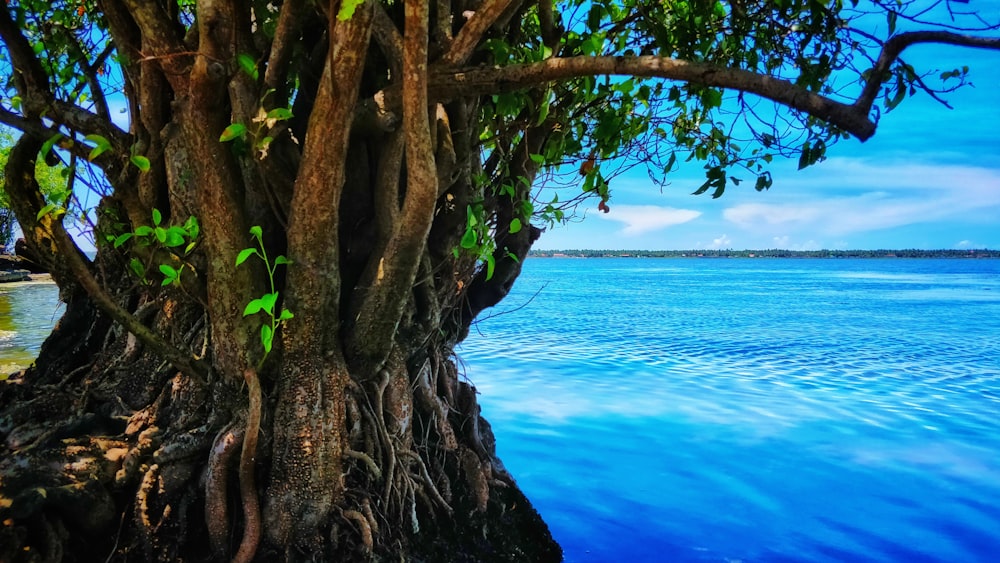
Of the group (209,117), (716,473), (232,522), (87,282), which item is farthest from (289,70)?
(716,473)

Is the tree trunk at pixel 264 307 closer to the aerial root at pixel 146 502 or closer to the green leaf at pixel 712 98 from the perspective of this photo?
the aerial root at pixel 146 502

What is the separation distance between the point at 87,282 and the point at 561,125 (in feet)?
9.51

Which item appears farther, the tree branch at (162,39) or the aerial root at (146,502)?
the aerial root at (146,502)

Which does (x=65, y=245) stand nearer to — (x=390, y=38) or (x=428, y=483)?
(x=390, y=38)

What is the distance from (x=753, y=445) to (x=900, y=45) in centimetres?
681

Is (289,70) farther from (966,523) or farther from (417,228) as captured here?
(966,523)

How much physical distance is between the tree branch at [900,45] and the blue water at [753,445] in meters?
3.73

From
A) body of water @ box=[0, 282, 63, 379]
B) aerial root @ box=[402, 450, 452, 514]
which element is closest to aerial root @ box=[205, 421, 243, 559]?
aerial root @ box=[402, 450, 452, 514]

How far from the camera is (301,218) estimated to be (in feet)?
9.39

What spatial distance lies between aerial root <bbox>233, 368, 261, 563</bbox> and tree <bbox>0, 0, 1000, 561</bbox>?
0.03 feet

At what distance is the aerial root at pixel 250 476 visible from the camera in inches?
119

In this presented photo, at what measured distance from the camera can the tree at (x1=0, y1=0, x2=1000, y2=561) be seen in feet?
8.87

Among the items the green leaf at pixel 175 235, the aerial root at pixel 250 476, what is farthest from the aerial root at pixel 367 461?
the green leaf at pixel 175 235

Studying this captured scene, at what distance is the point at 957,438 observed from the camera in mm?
8102
